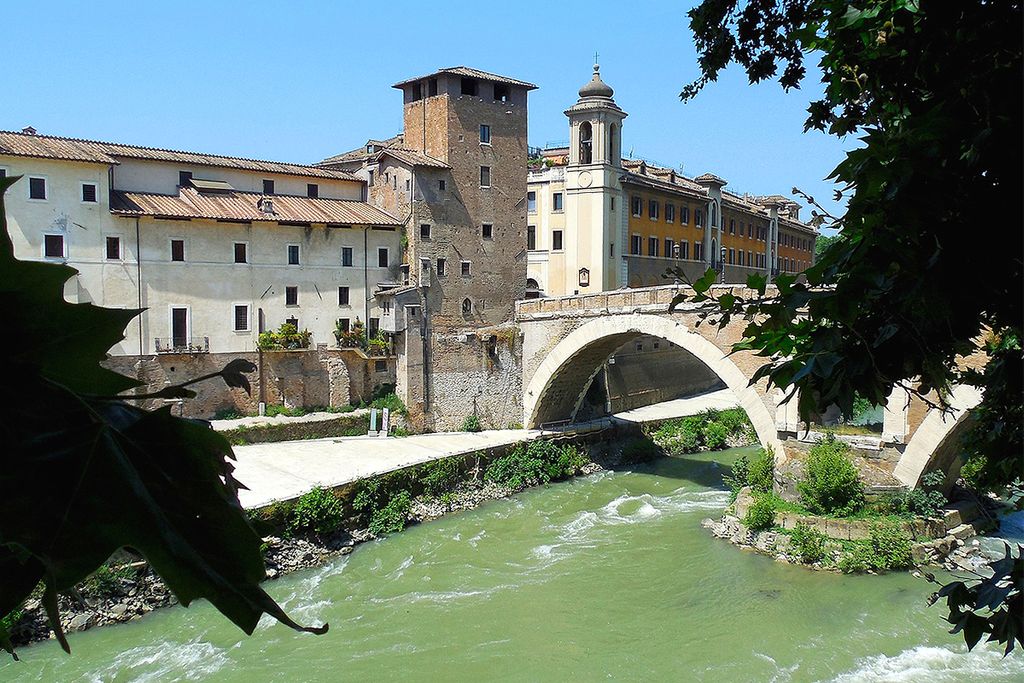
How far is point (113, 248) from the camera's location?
2006cm

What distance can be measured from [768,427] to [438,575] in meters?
8.19

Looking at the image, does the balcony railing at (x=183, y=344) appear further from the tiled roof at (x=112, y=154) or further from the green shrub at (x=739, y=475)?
the green shrub at (x=739, y=475)

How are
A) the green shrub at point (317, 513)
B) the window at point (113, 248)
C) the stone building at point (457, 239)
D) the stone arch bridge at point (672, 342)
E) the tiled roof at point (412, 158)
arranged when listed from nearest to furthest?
the green shrub at point (317, 513) < the stone arch bridge at point (672, 342) < the window at point (113, 248) < the tiled roof at point (412, 158) < the stone building at point (457, 239)

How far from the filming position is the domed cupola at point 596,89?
27.5m

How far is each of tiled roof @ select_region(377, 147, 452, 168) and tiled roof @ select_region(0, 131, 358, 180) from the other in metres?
2.07

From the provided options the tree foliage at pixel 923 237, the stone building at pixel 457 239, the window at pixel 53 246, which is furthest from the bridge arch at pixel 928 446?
the window at pixel 53 246

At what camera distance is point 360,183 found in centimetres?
2552

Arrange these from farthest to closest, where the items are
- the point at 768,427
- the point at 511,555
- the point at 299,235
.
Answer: the point at 299,235 → the point at 768,427 → the point at 511,555

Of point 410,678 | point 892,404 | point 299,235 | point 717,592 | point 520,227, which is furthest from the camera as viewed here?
point 520,227

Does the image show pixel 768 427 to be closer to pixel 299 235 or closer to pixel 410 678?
pixel 410 678

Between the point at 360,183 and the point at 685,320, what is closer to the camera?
the point at 685,320

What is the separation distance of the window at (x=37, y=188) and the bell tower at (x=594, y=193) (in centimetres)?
1571

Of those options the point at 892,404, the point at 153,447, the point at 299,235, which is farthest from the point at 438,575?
the point at 153,447

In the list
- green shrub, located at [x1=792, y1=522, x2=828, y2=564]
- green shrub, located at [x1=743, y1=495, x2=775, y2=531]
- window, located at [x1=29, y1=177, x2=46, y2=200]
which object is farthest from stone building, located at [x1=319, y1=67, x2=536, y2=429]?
green shrub, located at [x1=792, y1=522, x2=828, y2=564]
